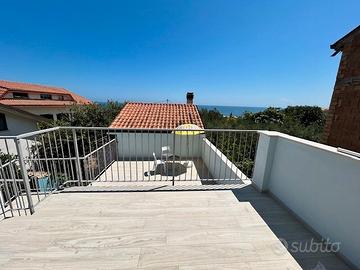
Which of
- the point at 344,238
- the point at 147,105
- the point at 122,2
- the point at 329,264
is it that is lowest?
the point at 329,264

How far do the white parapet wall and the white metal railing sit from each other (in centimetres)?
63

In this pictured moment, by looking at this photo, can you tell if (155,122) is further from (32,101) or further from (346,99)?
(32,101)

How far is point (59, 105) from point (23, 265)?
1802 centimetres

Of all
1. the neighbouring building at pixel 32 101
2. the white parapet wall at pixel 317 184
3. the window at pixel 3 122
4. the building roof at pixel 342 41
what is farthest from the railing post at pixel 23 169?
the window at pixel 3 122

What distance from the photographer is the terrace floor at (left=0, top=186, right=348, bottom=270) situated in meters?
1.74

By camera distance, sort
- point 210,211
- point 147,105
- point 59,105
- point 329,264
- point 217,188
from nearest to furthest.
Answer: point 329,264 < point 210,211 < point 217,188 < point 147,105 < point 59,105

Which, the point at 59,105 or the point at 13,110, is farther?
the point at 59,105

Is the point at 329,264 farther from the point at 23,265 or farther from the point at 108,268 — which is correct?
the point at 23,265

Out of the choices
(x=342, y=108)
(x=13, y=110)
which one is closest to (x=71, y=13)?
(x=13, y=110)

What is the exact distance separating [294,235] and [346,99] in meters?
3.09

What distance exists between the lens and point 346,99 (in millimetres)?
3656

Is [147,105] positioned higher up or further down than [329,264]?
higher up

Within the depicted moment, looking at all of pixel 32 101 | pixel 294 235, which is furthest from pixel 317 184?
pixel 32 101

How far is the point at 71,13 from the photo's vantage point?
7867mm
